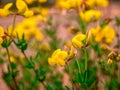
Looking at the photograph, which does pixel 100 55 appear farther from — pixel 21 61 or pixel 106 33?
pixel 21 61

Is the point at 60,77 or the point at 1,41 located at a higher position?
the point at 1,41

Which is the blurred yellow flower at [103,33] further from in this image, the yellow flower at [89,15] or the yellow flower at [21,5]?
the yellow flower at [21,5]

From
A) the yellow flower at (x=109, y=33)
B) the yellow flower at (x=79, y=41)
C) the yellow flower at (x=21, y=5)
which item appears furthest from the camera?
the yellow flower at (x=109, y=33)

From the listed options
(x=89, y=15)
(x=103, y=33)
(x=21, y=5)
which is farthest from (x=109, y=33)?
(x=21, y=5)

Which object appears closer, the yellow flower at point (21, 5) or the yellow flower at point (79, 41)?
the yellow flower at point (79, 41)

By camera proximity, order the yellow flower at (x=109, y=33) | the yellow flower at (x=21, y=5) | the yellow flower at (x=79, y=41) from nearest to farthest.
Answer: the yellow flower at (x=79, y=41) < the yellow flower at (x=21, y=5) < the yellow flower at (x=109, y=33)

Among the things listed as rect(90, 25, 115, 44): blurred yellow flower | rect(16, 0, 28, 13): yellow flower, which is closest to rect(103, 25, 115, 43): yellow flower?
rect(90, 25, 115, 44): blurred yellow flower

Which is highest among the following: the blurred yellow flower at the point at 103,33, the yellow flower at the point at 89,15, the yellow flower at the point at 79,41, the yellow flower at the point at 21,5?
the yellow flower at the point at 21,5

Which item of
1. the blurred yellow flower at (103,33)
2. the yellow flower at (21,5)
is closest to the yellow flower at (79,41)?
the yellow flower at (21,5)

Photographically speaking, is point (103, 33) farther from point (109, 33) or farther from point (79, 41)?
point (79, 41)

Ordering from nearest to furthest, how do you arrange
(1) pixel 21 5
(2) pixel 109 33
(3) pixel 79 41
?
(3) pixel 79 41 → (1) pixel 21 5 → (2) pixel 109 33

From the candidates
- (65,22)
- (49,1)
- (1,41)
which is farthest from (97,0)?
(49,1)
